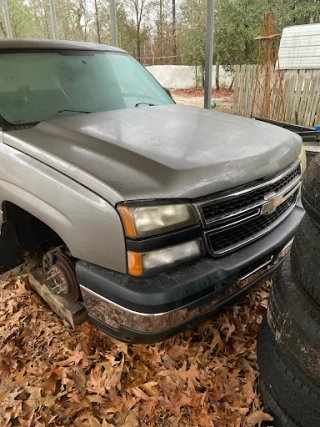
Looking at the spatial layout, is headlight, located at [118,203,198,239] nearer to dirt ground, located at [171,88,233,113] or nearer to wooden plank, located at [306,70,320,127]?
wooden plank, located at [306,70,320,127]

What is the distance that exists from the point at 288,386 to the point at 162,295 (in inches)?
30.1

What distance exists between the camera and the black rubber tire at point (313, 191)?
4.95ft

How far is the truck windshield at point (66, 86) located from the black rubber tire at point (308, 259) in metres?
1.99

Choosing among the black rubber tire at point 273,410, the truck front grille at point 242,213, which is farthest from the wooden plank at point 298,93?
the black rubber tire at point 273,410

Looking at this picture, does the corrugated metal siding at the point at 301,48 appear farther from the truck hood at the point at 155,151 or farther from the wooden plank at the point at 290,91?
the truck hood at the point at 155,151

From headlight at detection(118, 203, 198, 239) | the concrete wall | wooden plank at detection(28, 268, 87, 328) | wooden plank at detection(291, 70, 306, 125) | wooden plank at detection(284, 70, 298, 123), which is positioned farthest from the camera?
the concrete wall

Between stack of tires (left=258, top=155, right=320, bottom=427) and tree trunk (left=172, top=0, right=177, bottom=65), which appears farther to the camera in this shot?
tree trunk (left=172, top=0, right=177, bottom=65)

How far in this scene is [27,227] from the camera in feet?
8.38

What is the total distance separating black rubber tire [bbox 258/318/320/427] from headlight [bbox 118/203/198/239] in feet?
2.56

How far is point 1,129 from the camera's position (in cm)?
233

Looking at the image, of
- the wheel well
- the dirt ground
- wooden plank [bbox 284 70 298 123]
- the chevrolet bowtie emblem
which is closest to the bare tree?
the dirt ground

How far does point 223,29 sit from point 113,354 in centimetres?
1512

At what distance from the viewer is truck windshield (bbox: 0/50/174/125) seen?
2.59 meters

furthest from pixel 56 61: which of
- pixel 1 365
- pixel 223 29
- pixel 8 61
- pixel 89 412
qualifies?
pixel 223 29
